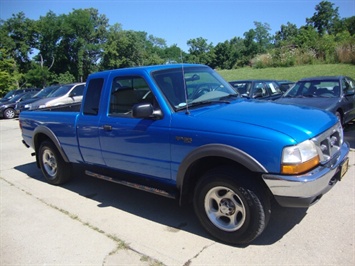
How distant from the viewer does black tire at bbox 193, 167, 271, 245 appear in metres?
3.18

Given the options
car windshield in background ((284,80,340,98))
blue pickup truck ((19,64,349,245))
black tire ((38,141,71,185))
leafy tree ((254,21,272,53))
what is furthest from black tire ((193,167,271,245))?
leafy tree ((254,21,272,53))

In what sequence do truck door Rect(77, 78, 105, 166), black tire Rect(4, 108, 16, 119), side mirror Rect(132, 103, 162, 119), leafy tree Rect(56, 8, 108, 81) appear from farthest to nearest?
leafy tree Rect(56, 8, 108, 81), black tire Rect(4, 108, 16, 119), truck door Rect(77, 78, 105, 166), side mirror Rect(132, 103, 162, 119)

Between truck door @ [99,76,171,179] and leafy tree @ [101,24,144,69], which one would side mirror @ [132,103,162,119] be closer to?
truck door @ [99,76,171,179]

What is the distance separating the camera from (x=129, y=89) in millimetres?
4344

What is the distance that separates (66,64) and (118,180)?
60979 millimetres

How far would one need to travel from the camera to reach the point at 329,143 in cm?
336

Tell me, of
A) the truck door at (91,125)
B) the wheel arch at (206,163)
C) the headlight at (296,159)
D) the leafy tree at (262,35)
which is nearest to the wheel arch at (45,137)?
the truck door at (91,125)

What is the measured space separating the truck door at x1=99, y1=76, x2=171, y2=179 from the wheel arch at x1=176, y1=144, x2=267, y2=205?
0.27 meters

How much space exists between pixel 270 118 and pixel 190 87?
1232 mm

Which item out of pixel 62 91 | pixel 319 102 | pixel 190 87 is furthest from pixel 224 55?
pixel 190 87

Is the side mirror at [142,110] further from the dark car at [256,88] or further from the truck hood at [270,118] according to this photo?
the dark car at [256,88]

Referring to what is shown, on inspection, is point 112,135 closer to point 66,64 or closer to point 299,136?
point 299,136

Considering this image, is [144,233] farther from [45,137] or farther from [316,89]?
[316,89]

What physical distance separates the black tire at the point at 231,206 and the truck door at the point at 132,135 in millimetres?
586
